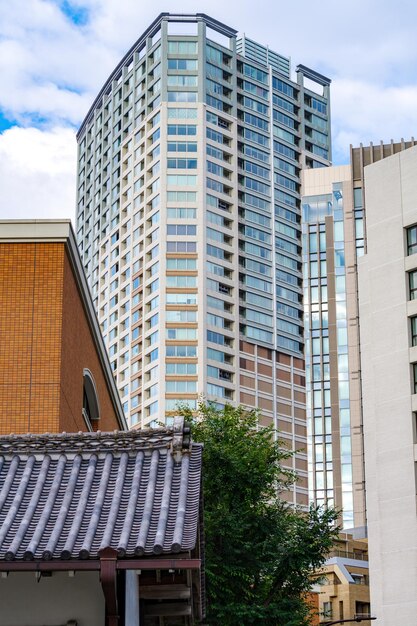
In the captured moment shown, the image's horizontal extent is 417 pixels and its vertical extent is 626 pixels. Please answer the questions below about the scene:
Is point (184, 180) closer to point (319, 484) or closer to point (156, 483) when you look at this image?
point (319, 484)

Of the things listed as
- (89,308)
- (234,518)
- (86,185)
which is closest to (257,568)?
(234,518)

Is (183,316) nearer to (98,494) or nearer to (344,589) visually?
(344,589)

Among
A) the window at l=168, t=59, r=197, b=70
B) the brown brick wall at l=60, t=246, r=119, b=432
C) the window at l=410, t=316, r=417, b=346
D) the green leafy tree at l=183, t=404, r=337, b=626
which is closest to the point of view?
the brown brick wall at l=60, t=246, r=119, b=432

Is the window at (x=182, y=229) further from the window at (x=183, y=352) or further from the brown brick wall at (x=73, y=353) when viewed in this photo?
the brown brick wall at (x=73, y=353)

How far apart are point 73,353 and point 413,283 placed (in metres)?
36.0

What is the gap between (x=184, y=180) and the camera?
396 ft

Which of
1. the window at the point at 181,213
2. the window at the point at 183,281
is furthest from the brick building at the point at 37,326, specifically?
the window at the point at 181,213

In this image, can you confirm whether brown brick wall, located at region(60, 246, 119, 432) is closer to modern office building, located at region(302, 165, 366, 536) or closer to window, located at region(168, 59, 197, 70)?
modern office building, located at region(302, 165, 366, 536)

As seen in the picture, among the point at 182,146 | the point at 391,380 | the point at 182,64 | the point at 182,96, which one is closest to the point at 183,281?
the point at 182,146

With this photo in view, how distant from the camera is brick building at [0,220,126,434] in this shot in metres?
27.8

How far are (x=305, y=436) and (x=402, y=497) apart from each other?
6397 cm

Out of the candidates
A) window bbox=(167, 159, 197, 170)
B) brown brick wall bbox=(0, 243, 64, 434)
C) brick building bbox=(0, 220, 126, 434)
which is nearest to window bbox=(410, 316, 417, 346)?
brick building bbox=(0, 220, 126, 434)

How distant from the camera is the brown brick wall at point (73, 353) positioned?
29.2 m

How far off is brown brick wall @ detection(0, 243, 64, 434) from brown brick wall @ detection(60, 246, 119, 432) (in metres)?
0.48
